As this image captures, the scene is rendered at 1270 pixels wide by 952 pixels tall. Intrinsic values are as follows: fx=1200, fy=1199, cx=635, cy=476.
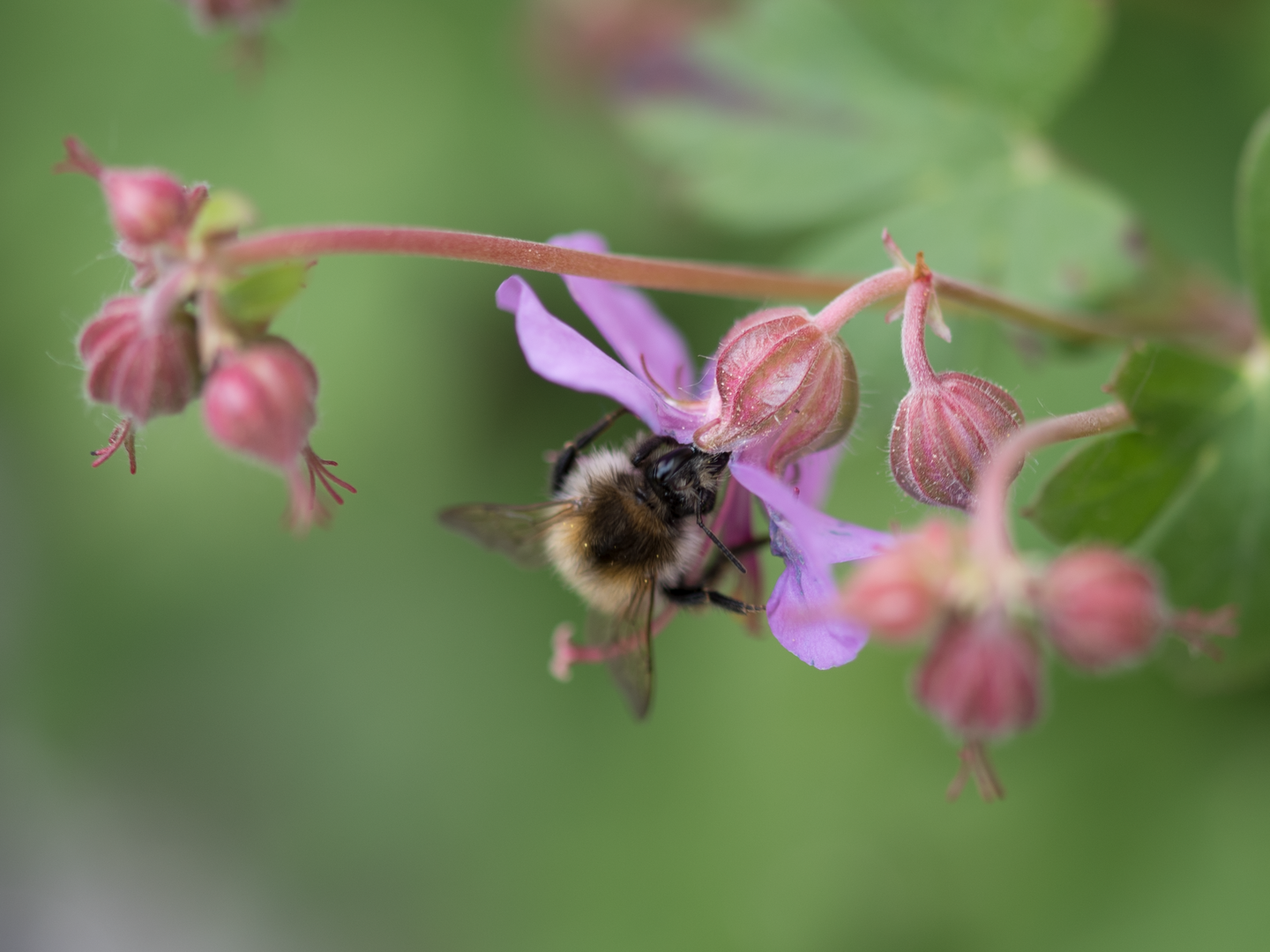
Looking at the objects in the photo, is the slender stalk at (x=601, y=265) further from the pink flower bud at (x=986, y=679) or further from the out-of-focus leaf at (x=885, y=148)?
the pink flower bud at (x=986, y=679)

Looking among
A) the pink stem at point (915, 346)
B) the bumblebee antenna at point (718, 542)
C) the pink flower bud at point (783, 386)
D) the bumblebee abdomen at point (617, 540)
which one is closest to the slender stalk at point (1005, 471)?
the pink stem at point (915, 346)

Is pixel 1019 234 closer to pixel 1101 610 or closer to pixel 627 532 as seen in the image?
pixel 627 532

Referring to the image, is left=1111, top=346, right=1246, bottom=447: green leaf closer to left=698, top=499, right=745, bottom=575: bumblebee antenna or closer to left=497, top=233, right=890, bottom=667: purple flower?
left=497, top=233, right=890, bottom=667: purple flower

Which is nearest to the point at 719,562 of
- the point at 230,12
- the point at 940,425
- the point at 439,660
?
the point at 940,425

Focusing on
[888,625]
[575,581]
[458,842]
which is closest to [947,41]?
[575,581]

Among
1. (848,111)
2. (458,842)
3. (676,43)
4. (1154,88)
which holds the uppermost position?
(1154,88)

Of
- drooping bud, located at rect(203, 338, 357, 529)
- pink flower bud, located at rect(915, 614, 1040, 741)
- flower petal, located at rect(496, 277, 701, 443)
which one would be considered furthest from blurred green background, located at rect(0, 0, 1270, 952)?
drooping bud, located at rect(203, 338, 357, 529)

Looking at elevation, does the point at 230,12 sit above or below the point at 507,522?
above

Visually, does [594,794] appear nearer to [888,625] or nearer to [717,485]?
[717,485]
